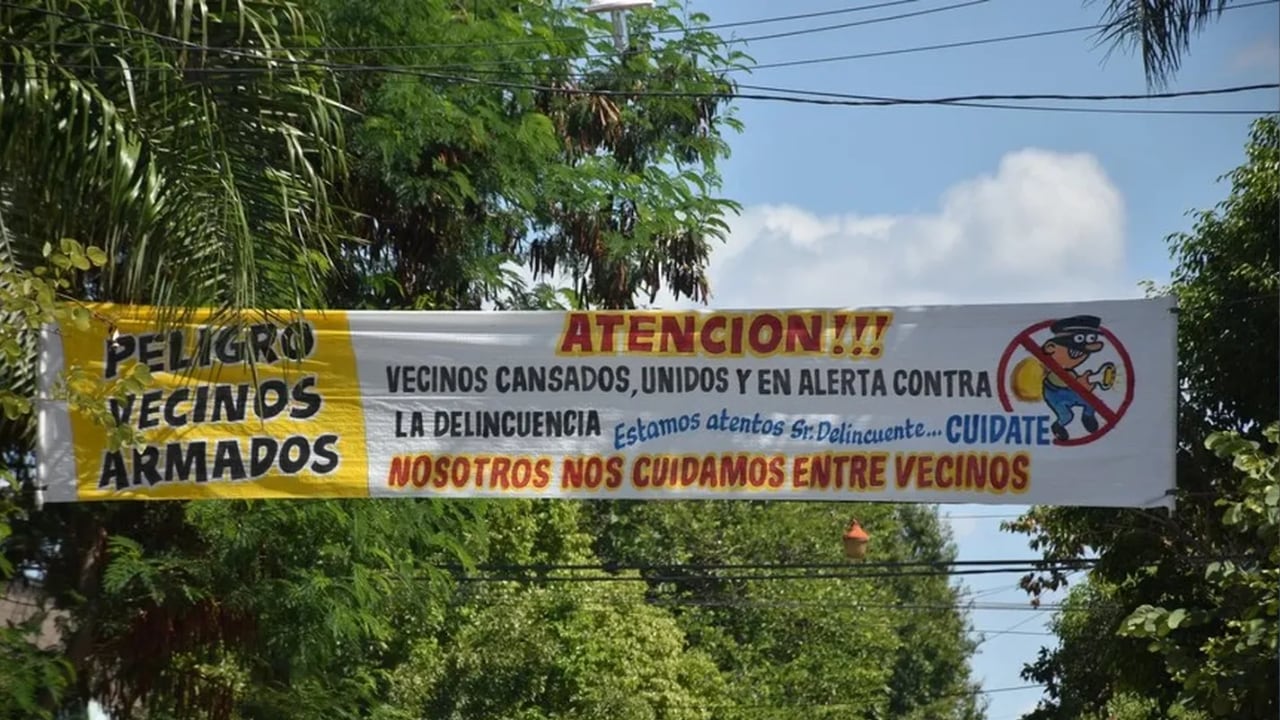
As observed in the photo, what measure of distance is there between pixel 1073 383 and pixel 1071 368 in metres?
0.09

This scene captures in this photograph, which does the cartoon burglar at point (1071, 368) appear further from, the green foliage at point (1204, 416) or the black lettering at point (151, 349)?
the black lettering at point (151, 349)

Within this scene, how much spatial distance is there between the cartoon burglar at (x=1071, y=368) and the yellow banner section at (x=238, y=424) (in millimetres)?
4356

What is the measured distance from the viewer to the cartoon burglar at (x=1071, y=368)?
12398 millimetres

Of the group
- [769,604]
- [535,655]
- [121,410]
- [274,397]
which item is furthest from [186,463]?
[769,604]

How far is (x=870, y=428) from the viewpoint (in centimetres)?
1250

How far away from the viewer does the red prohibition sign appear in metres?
12.4

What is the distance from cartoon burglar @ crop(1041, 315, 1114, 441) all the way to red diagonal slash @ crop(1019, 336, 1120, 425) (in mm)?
14

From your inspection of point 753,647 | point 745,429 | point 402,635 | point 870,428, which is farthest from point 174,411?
point 753,647

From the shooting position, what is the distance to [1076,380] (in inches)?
490

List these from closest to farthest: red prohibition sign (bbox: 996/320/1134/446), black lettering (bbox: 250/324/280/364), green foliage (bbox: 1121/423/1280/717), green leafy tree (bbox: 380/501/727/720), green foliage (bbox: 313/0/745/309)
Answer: green foliage (bbox: 1121/423/1280/717) < red prohibition sign (bbox: 996/320/1134/446) < black lettering (bbox: 250/324/280/364) < green foliage (bbox: 313/0/745/309) < green leafy tree (bbox: 380/501/727/720)

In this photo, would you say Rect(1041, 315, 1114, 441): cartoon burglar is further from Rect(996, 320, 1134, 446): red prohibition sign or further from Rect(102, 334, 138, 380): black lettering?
Rect(102, 334, 138, 380): black lettering

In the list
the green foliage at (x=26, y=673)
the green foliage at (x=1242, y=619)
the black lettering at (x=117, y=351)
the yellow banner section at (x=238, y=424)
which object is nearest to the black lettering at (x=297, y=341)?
the yellow banner section at (x=238, y=424)

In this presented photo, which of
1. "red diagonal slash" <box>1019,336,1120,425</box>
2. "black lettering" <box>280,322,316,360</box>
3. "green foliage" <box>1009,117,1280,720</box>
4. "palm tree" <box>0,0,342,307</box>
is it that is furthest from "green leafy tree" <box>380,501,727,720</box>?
"palm tree" <box>0,0,342,307</box>

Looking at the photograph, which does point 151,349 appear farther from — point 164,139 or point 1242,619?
point 1242,619
